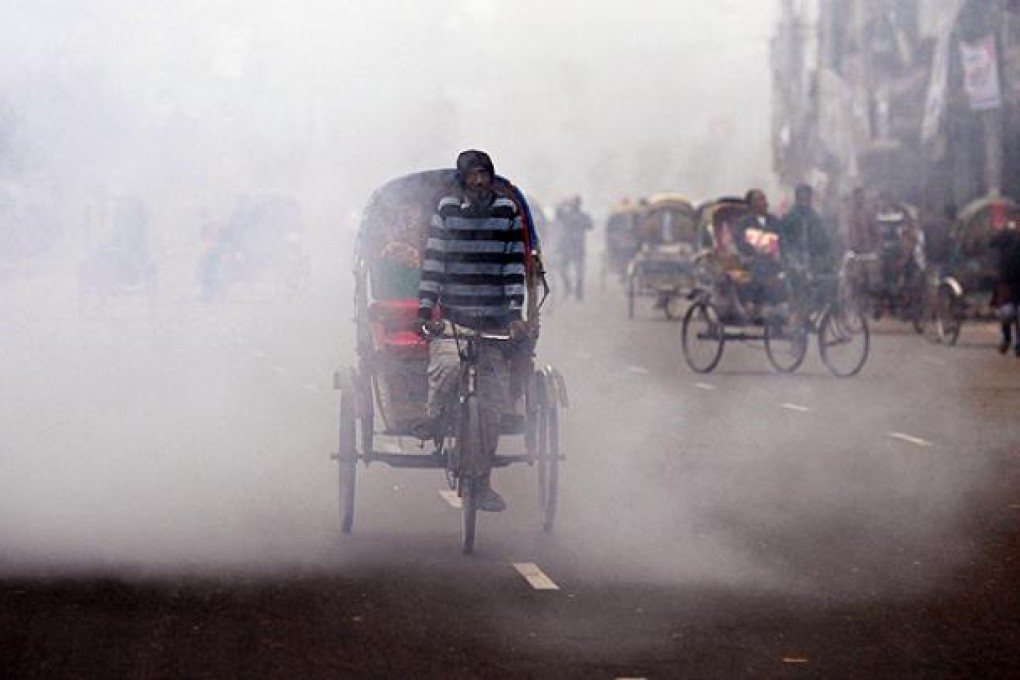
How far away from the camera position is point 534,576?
10.3 meters

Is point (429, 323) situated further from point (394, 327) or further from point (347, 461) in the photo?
point (394, 327)

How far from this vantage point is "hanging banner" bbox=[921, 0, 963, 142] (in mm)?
49750

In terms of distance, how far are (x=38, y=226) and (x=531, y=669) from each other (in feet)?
49.0

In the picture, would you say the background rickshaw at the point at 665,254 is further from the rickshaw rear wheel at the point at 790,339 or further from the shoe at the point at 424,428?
the shoe at the point at 424,428

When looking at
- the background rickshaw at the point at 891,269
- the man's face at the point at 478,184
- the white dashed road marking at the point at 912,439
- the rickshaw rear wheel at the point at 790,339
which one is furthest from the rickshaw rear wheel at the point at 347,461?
the background rickshaw at the point at 891,269

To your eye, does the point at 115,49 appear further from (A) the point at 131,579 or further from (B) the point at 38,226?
(A) the point at 131,579

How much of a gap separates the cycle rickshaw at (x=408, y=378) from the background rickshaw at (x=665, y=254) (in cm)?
2376

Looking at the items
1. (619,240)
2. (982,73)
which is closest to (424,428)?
(982,73)

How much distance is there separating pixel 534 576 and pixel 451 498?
289cm

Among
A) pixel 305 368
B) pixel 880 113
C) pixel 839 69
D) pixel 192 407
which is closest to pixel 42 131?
pixel 192 407

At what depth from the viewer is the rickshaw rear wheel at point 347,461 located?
11.7 meters

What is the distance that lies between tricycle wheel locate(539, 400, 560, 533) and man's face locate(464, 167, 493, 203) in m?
0.97

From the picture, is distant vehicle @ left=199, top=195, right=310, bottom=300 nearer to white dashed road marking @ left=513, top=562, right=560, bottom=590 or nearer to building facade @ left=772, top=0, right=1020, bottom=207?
building facade @ left=772, top=0, right=1020, bottom=207

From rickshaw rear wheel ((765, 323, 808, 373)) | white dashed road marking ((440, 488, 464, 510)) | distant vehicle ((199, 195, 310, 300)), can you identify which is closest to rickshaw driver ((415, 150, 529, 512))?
white dashed road marking ((440, 488, 464, 510))
